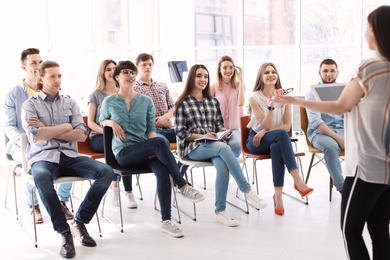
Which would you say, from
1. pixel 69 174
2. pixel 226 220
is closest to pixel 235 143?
pixel 226 220

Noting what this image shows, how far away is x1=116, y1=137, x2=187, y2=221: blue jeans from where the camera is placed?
4227 mm

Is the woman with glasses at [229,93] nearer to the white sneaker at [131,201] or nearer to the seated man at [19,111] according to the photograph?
the white sneaker at [131,201]

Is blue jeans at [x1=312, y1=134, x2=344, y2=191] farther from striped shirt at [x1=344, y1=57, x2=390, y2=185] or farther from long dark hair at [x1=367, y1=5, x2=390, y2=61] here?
long dark hair at [x1=367, y1=5, x2=390, y2=61]

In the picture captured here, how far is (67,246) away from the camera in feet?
12.3

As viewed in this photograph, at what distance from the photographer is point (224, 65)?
5.50 meters

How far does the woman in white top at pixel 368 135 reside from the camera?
8.02ft

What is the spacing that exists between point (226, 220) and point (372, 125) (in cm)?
213

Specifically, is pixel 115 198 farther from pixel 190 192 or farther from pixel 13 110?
pixel 13 110

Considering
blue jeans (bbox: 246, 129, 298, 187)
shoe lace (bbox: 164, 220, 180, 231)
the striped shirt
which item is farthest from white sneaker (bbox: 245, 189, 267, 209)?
the striped shirt

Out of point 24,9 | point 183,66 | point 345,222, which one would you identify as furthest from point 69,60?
point 345,222

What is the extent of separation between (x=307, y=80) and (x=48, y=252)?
597 centimetres

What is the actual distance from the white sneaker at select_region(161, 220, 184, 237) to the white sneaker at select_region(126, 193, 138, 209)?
0.77m

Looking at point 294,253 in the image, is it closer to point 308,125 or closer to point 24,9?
point 308,125

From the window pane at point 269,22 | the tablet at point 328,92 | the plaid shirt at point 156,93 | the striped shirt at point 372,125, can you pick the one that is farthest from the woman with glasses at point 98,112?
the window pane at point 269,22
